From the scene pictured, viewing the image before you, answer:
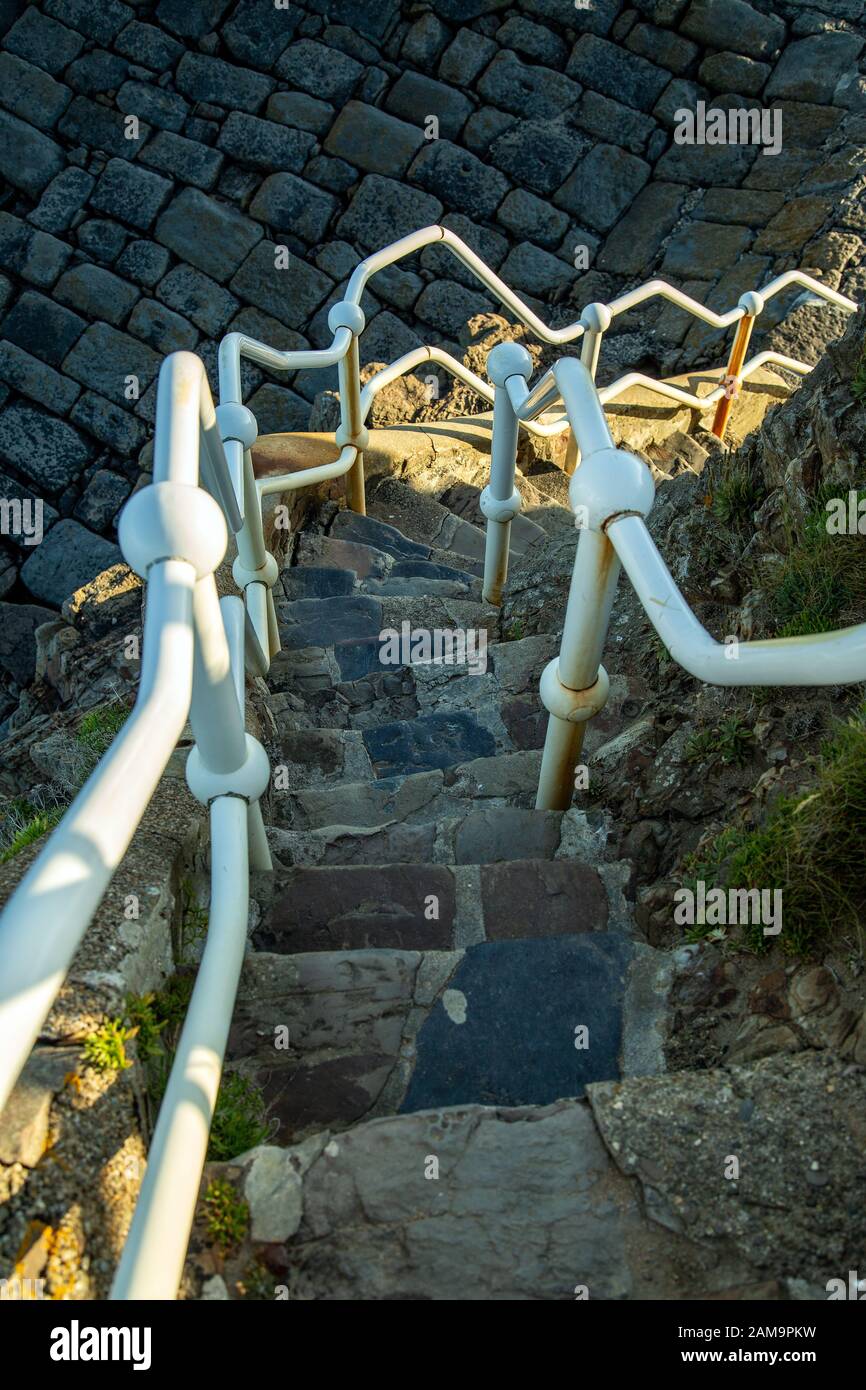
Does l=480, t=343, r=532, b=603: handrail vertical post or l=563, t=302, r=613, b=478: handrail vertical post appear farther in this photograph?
l=563, t=302, r=613, b=478: handrail vertical post

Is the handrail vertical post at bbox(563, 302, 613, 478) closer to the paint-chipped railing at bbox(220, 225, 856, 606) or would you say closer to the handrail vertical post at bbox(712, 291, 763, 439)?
the paint-chipped railing at bbox(220, 225, 856, 606)

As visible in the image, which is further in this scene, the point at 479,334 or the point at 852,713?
the point at 479,334

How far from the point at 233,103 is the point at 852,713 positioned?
21.2 feet

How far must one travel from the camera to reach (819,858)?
151 cm

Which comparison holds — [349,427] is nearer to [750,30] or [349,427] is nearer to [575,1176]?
[575,1176]

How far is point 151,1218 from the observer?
1.03 metres

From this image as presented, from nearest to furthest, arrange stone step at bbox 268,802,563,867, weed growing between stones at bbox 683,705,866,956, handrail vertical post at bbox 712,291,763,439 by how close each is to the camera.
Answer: weed growing between stones at bbox 683,705,866,956 < stone step at bbox 268,802,563,867 < handrail vertical post at bbox 712,291,763,439

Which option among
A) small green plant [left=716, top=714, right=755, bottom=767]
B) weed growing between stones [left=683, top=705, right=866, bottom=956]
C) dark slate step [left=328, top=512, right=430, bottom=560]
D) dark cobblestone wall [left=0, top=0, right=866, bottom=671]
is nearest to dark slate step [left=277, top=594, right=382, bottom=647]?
dark slate step [left=328, top=512, right=430, bottom=560]

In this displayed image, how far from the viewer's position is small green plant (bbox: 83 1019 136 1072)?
1282mm

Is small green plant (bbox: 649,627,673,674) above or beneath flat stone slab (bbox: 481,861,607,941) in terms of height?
above

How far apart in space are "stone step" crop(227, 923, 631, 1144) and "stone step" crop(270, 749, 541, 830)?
89 centimetres

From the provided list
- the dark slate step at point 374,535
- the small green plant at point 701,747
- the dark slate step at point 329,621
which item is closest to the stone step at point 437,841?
the small green plant at point 701,747

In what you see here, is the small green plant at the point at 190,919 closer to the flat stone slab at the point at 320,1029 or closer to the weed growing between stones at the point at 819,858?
the flat stone slab at the point at 320,1029

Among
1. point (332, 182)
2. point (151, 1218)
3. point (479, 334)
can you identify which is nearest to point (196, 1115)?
point (151, 1218)
